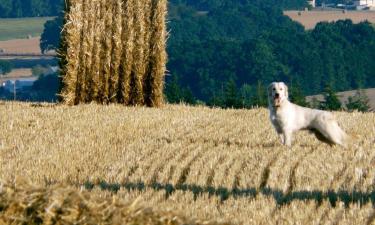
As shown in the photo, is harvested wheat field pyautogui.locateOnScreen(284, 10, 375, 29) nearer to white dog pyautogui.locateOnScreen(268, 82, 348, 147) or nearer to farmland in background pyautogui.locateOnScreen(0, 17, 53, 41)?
farmland in background pyautogui.locateOnScreen(0, 17, 53, 41)

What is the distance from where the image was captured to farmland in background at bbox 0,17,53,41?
115000 millimetres

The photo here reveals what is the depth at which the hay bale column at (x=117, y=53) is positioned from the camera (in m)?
18.7

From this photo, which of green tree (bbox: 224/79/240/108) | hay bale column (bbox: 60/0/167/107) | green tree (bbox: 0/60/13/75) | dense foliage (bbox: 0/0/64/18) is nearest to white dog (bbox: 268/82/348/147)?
hay bale column (bbox: 60/0/167/107)

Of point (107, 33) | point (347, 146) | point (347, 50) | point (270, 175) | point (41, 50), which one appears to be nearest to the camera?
point (270, 175)

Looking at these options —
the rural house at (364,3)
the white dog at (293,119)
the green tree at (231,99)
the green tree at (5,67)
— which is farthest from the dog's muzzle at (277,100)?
the rural house at (364,3)

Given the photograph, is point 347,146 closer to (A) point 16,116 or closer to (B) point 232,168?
(B) point 232,168

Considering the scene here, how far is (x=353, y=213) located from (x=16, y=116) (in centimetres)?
860

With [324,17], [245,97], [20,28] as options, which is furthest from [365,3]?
[245,97]

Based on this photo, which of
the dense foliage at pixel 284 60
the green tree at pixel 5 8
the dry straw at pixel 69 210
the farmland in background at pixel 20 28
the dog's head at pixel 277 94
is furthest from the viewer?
the green tree at pixel 5 8

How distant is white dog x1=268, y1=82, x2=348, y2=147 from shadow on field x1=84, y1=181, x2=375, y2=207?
2.80 metres

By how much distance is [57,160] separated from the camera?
37.6 feet

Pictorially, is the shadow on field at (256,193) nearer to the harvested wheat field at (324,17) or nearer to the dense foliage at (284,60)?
the dense foliage at (284,60)

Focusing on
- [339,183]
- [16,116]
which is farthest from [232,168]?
[16,116]

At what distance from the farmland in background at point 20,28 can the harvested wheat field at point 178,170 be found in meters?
99.9
